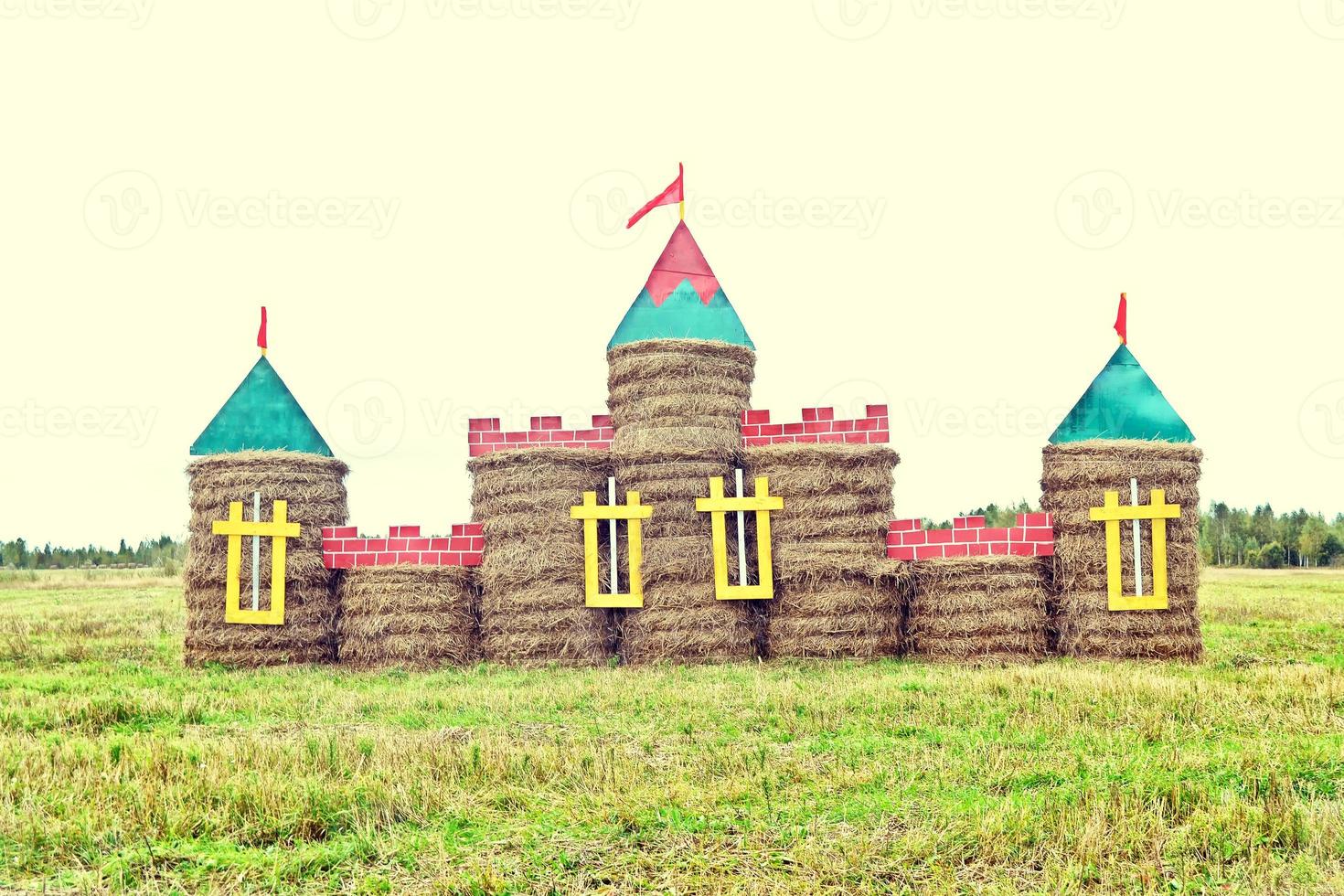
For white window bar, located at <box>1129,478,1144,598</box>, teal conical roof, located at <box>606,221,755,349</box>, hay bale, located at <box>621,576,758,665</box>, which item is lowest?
hay bale, located at <box>621,576,758,665</box>

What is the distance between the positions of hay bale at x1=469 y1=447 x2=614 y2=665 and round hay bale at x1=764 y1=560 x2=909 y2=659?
6.49 ft

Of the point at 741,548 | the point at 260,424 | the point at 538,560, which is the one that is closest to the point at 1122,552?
the point at 741,548

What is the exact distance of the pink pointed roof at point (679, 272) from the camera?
12.5 metres

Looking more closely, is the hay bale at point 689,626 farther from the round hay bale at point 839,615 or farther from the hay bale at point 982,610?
the hay bale at point 982,610

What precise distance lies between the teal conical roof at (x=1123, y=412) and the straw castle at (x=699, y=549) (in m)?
0.02

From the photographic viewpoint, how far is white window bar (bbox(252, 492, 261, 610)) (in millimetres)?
12070

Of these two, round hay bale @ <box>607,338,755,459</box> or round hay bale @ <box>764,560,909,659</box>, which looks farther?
round hay bale @ <box>607,338,755,459</box>

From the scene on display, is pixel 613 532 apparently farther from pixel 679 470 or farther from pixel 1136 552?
pixel 1136 552

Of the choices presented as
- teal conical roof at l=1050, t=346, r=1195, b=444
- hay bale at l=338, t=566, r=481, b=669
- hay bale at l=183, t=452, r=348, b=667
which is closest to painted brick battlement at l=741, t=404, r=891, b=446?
teal conical roof at l=1050, t=346, r=1195, b=444

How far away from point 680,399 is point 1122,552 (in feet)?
16.5

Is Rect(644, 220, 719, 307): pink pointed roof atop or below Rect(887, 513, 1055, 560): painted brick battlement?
atop

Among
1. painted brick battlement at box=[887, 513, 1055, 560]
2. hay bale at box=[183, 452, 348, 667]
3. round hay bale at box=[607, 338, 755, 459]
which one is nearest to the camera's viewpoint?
painted brick battlement at box=[887, 513, 1055, 560]

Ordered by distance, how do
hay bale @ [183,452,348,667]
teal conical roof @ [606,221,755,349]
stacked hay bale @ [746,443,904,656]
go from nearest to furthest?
stacked hay bale @ [746,443,904,656], hay bale @ [183,452,348,667], teal conical roof @ [606,221,755,349]

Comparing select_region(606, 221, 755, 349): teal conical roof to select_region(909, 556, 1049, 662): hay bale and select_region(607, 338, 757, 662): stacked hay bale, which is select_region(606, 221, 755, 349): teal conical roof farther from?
select_region(909, 556, 1049, 662): hay bale
